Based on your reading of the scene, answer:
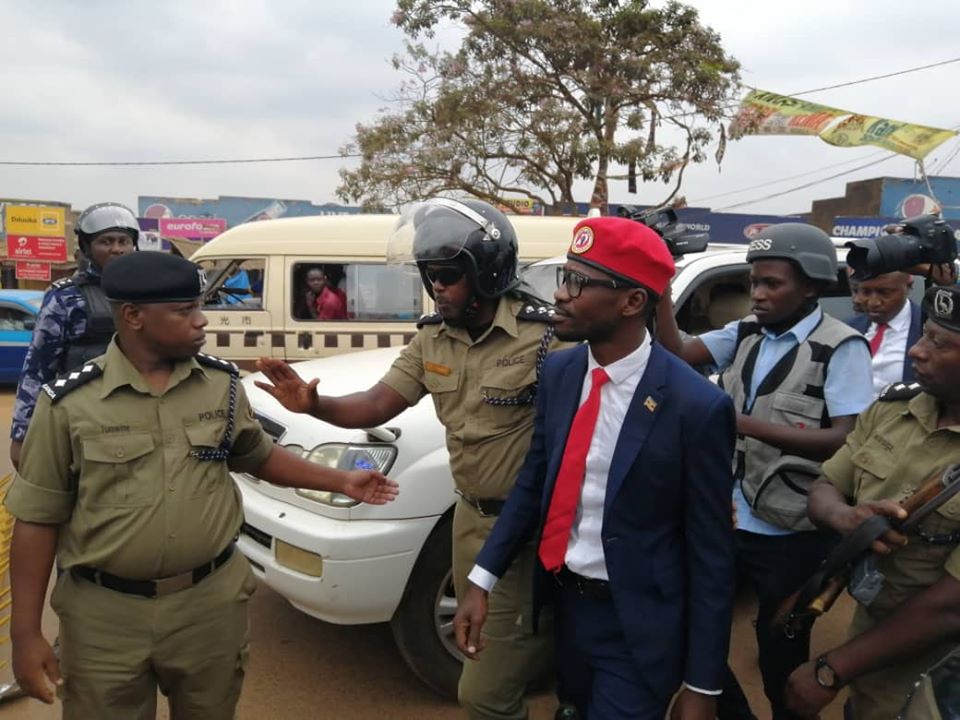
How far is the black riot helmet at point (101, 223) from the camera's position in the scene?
3039 millimetres

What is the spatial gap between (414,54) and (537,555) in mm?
15543

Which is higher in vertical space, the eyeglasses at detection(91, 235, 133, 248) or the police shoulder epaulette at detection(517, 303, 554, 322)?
the eyeglasses at detection(91, 235, 133, 248)

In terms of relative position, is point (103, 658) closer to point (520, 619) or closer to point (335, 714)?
point (520, 619)

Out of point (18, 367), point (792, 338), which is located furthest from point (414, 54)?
point (792, 338)

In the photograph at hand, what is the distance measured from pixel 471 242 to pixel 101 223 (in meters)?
1.72

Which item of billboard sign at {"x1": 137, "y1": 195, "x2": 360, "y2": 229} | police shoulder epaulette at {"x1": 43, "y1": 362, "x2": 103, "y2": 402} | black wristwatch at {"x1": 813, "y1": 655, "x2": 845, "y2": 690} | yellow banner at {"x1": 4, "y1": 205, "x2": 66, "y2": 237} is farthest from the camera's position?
billboard sign at {"x1": 137, "y1": 195, "x2": 360, "y2": 229}

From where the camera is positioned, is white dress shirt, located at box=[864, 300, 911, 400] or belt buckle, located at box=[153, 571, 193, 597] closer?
belt buckle, located at box=[153, 571, 193, 597]

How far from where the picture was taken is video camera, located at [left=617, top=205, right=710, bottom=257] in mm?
2693

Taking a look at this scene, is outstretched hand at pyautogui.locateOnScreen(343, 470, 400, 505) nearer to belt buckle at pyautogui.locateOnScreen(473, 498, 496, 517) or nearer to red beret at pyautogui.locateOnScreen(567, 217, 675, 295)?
belt buckle at pyautogui.locateOnScreen(473, 498, 496, 517)

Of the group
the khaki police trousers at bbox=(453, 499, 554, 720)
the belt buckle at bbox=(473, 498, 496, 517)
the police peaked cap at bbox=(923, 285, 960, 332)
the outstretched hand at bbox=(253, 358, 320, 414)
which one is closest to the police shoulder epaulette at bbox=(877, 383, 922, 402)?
the police peaked cap at bbox=(923, 285, 960, 332)

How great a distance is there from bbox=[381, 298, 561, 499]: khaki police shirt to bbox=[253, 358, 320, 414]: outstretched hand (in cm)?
40

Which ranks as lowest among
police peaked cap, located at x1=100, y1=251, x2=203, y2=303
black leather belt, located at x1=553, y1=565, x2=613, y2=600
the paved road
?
the paved road

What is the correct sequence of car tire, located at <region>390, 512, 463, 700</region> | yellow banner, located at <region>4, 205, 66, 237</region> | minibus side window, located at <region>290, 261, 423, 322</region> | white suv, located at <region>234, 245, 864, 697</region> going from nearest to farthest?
white suv, located at <region>234, 245, 864, 697</region> < car tire, located at <region>390, 512, 463, 700</region> < minibus side window, located at <region>290, 261, 423, 322</region> < yellow banner, located at <region>4, 205, 66, 237</region>

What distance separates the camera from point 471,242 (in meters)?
2.30
